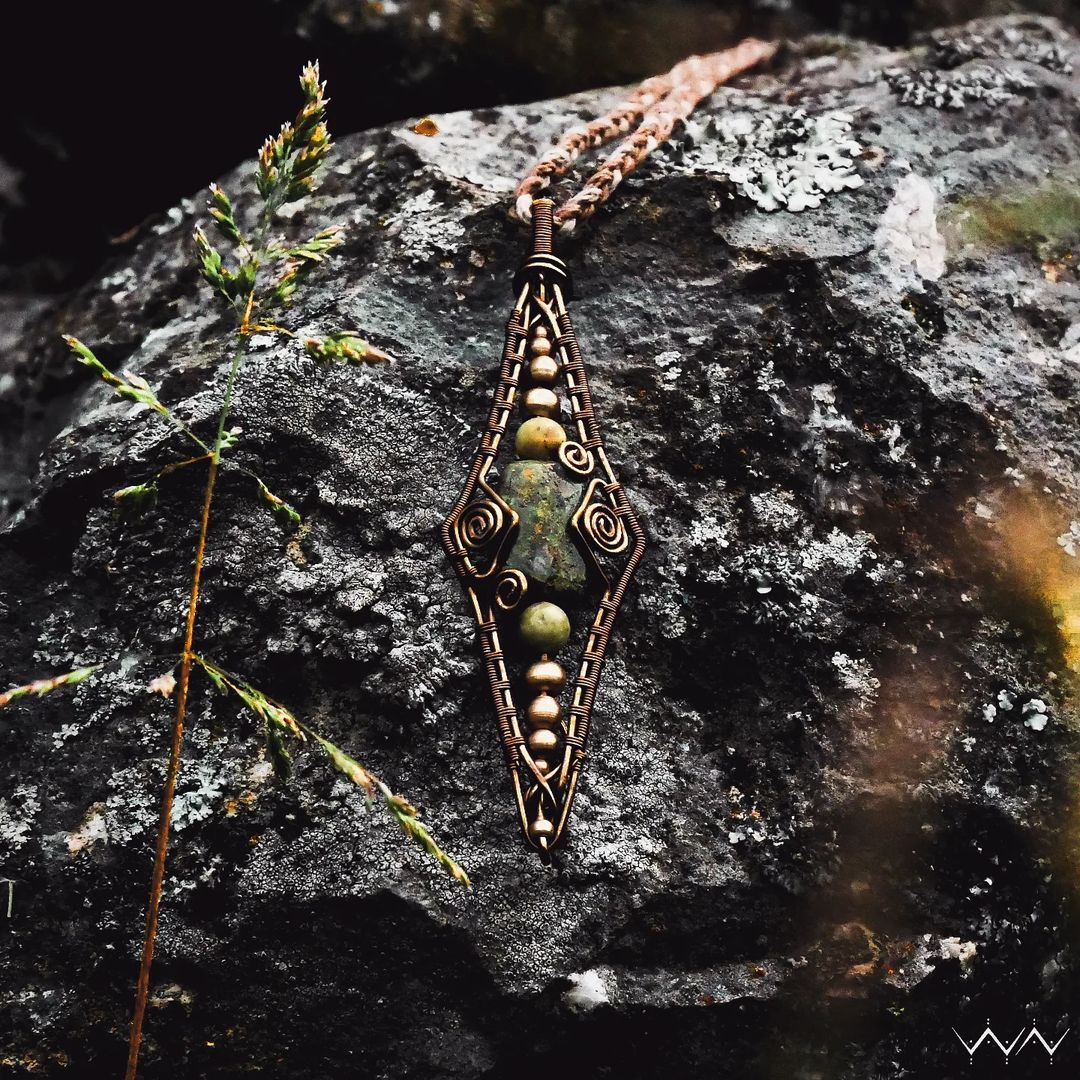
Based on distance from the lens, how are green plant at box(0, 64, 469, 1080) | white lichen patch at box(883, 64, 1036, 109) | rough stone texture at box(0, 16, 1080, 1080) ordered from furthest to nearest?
white lichen patch at box(883, 64, 1036, 109), rough stone texture at box(0, 16, 1080, 1080), green plant at box(0, 64, 469, 1080)

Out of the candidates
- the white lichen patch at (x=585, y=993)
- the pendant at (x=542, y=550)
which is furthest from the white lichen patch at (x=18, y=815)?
the white lichen patch at (x=585, y=993)

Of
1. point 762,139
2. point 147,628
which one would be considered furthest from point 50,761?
point 762,139

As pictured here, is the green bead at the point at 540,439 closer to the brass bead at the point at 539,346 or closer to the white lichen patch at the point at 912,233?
the brass bead at the point at 539,346

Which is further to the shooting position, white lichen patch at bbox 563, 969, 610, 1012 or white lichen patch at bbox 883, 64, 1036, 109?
white lichen patch at bbox 883, 64, 1036, 109

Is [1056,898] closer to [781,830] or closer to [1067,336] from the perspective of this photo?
[781,830]

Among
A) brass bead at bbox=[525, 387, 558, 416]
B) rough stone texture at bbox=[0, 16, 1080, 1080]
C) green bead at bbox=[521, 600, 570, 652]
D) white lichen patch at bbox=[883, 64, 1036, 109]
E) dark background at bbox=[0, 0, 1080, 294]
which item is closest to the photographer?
rough stone texture at bbox=[0, 16, 1080, 1080]

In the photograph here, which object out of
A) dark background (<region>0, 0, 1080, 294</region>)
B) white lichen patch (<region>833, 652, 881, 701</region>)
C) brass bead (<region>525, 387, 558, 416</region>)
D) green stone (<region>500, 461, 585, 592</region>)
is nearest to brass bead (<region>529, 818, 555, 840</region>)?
green stone (<region>500, 461, 585, 592</region>)

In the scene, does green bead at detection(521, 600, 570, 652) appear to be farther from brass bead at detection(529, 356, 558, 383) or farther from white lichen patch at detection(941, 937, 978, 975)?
white lichen patch at detection(941, 937, 978, 975)
